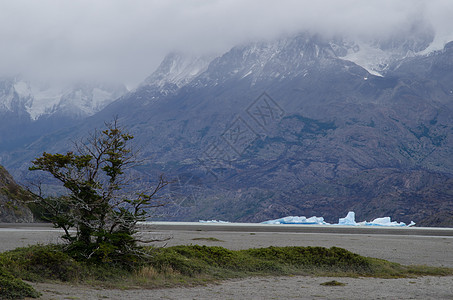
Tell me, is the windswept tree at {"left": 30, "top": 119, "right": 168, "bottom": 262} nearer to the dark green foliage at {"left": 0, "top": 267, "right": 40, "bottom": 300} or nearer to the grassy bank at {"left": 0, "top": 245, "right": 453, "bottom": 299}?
the grassy bank at {"left": 0, "top": 245, "right": 453, "bottom": 299}

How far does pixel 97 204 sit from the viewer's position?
18.6 meters

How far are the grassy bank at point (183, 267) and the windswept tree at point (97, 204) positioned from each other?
2.42 feet

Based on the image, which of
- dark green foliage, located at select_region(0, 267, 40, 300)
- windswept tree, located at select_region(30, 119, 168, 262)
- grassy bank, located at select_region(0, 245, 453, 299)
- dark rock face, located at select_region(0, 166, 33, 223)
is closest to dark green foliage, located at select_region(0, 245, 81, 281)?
grassy bank, located at select_region(0, 245, 453, 299)

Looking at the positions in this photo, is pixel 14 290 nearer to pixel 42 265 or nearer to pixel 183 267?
pixel 42 265

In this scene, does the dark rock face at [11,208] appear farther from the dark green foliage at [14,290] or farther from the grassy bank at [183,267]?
the dark green foliage at [14,290]

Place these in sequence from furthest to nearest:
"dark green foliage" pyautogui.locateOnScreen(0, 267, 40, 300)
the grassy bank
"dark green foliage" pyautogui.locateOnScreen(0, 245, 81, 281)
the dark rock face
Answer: the dark rock face, the grassy bank, "dark green foliage" pyautogui.locateOnScreen(0, 245, 81, 281), "dark green foliage" pyautogui.locateOnScreen(0, 267, 40, 300)

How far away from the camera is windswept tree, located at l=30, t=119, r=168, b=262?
18.4 metres

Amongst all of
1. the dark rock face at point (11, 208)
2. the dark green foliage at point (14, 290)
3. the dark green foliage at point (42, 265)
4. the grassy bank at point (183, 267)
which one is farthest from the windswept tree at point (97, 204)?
the dark rock face at point (11, 208)

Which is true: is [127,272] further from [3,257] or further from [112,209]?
[3,257]

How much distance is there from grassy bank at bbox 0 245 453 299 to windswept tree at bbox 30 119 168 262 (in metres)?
0.74

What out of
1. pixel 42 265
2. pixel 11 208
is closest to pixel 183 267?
pixel 42 265

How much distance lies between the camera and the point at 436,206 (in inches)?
7397

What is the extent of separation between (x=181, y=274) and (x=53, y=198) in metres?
5.90

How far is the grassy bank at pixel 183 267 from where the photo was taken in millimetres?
16594
